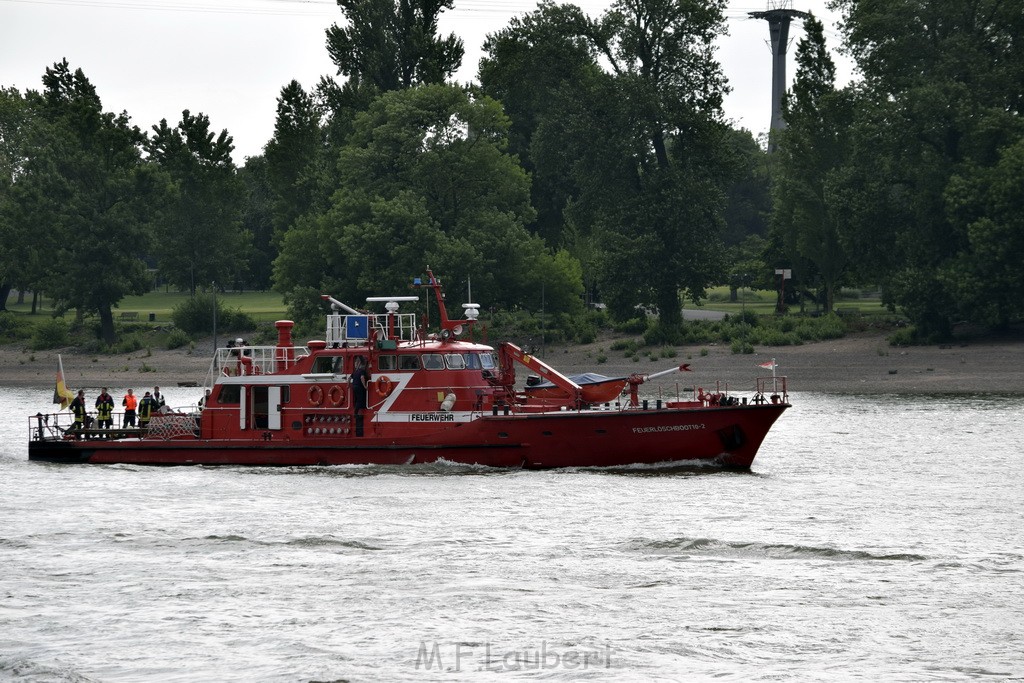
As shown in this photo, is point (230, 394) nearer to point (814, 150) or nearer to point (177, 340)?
point (177, 340)

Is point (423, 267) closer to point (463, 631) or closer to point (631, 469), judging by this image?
point (631, 469)

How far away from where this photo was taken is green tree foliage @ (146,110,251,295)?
9650 centimetres

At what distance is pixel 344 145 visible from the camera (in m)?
92.6

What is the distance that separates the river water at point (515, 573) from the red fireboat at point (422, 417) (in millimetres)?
612

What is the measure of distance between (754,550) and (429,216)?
5206 cm

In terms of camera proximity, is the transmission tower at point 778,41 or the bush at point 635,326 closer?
the bush at point 635,326

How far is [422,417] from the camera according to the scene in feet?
126

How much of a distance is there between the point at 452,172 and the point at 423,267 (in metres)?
6.53

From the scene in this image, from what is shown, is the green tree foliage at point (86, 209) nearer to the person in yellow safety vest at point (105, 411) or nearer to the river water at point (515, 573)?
the person in yellow safety vest at point (105, 411)

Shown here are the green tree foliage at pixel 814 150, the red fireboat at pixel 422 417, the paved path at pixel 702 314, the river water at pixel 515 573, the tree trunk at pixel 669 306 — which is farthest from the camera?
A: the paved path at pixel 702 314

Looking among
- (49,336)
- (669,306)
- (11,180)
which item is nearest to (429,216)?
(669,306)

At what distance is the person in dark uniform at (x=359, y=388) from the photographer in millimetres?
38469

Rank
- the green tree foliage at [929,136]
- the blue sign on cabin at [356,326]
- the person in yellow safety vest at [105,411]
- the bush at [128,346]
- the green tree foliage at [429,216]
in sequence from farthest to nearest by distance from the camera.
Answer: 1. the bush at [128,346]
2. the green tree foliage at [429,216]
3. the green tree foliage at [929,136]
4. the person in yellow safety vest at [105,411]
5. the blue sign on cabin at [356,326]

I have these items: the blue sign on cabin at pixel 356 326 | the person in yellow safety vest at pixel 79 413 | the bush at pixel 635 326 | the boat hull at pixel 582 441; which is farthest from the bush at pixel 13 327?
the boat hull at pixel 582 441
